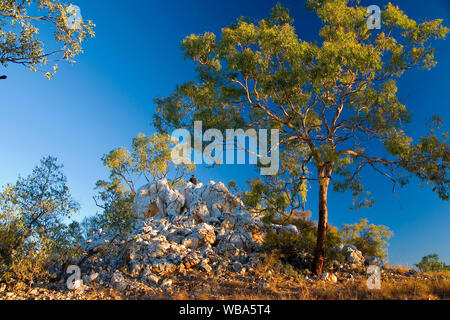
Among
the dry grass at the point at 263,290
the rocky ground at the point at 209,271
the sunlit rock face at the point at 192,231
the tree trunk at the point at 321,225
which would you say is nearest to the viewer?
the dry grass at the point at 263,290

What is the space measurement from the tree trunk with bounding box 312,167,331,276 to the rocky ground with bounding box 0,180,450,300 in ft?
2.16

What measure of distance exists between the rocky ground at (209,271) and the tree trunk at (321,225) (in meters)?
0.66

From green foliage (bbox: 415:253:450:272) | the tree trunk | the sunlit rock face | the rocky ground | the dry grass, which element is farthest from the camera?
green foliage (bbox: 415:253:450:272)

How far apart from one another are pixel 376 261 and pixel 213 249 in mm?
8524

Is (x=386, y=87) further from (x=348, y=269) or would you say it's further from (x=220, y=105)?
(x=348, y=269)

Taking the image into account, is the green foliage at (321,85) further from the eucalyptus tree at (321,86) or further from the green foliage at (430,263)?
the green foliage at (430,263)

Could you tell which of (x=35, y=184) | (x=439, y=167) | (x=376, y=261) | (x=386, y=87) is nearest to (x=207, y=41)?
(x=386, y=87)

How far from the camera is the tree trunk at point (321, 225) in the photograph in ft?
47.2

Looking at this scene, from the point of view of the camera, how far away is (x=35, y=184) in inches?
533

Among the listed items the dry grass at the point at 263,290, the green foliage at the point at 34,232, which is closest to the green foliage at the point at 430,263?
the dry grass at the point at 263,290

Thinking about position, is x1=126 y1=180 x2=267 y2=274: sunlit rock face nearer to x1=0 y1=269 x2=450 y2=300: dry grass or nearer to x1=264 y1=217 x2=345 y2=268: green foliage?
x1=264 y1=217 x2=345 y2=268: green foliage

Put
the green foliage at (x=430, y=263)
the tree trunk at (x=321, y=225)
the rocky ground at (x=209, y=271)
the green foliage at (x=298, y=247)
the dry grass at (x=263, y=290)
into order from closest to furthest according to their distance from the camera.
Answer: the dry grass at (x=263, y=290) < the rocky ground at (x=209, y=271) < the tree trunk at (x=321, y=225) < the green foliage at (x=298, y=247) < the green foliage at (x=430, y=263)

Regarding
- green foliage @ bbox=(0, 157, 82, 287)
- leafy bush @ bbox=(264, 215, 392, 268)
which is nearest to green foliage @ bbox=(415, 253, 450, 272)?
leafy bush @ bbox=(264, 215, 392, 268)

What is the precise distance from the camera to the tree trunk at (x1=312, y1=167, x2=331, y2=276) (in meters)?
14.4
